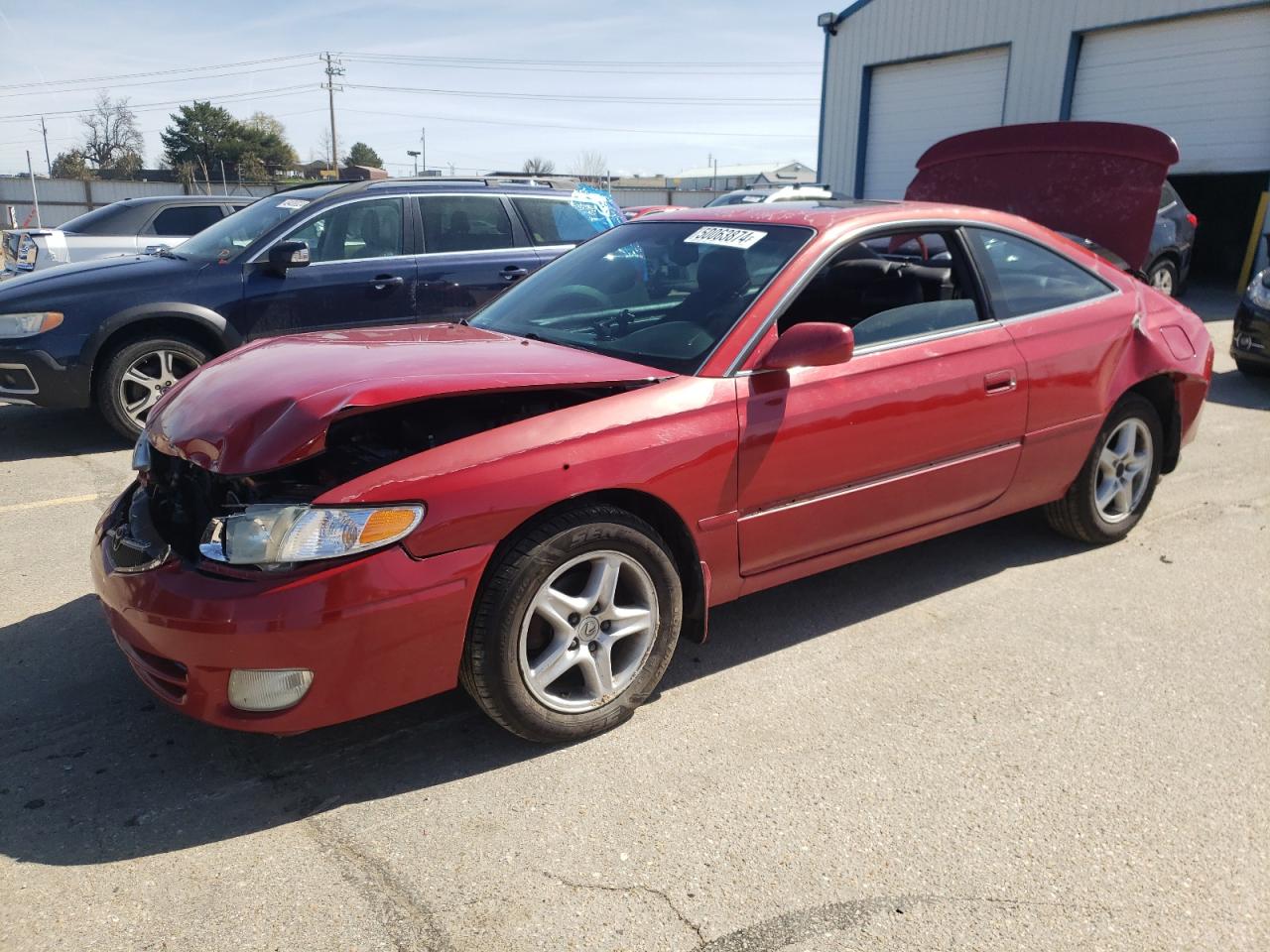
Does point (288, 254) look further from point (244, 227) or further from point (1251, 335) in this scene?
point (1251, 335)

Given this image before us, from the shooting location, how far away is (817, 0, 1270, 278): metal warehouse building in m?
14.5

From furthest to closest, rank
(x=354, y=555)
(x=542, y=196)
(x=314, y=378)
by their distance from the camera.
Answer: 1. (x=542, y=196)
2. (x=314, y=378)
3. (x=354, y=555)

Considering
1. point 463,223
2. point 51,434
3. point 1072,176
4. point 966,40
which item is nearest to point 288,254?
point 463,223

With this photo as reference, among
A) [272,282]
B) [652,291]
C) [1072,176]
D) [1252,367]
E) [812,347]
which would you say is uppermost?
[1072,176]

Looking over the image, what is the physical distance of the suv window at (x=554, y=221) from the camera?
759cm

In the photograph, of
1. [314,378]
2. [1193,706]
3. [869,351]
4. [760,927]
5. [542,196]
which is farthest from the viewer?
[542,196]

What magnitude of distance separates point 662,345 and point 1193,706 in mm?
2097

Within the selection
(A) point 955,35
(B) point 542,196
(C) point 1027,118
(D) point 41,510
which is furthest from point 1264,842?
(A) point 955,35

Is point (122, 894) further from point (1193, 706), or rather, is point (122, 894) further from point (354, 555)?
point (1193, 706)

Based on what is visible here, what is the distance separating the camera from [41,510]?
4.98 meters

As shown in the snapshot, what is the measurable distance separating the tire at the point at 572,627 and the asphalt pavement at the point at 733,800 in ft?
0.44

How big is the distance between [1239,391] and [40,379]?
9.04 m

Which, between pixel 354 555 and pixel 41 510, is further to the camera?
pixel 41 510

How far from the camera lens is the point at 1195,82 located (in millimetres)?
14852
